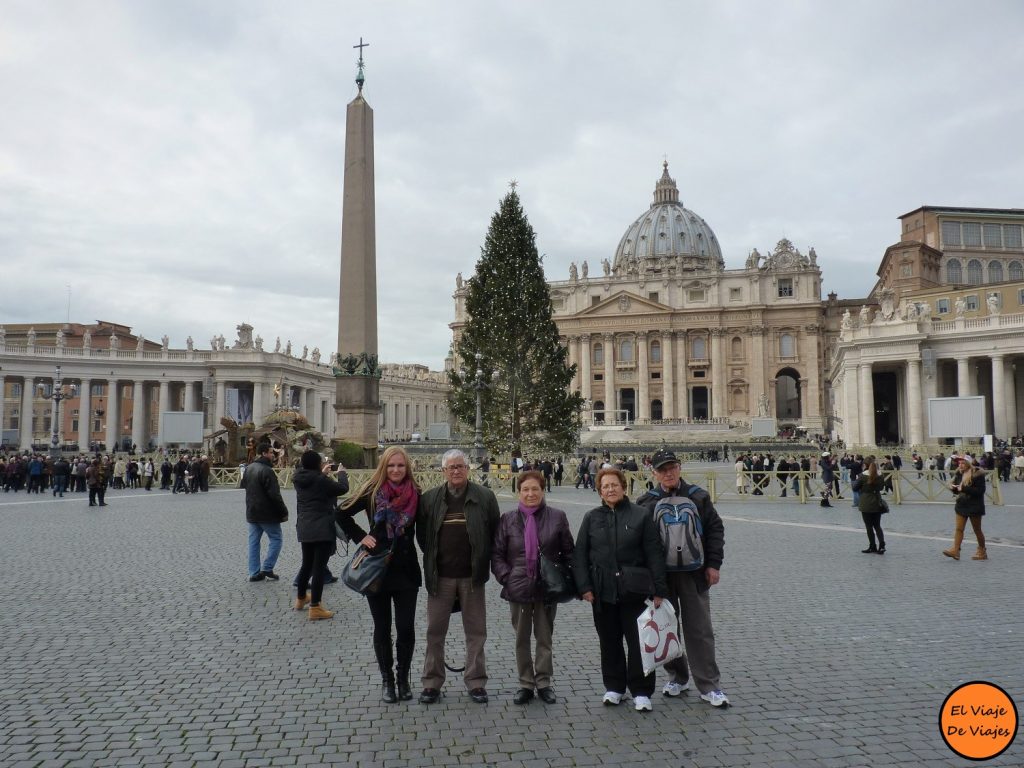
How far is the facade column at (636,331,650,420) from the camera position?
82.1 meters

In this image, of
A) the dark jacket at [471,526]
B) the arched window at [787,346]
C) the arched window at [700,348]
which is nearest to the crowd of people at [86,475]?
the dark jacket at [471,526]

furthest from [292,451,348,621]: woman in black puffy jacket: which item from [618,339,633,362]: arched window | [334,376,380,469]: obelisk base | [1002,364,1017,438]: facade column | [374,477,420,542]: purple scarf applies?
[618,339,633,362]: arched window

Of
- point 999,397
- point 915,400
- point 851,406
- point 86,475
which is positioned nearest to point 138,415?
point 86,475

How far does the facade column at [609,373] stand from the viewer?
8344 centimetres

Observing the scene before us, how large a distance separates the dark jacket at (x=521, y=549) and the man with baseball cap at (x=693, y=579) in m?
0.64

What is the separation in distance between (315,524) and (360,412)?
15.9m

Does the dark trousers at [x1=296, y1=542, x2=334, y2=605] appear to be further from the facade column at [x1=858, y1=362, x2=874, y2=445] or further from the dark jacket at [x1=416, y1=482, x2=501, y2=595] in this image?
the facade column at [x1=858, y1=362, x2=874, y2=445]

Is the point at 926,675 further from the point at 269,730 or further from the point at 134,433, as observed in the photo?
the point at 134,433

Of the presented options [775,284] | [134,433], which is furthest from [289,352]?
[775,284]

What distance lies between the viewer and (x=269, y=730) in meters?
4.26

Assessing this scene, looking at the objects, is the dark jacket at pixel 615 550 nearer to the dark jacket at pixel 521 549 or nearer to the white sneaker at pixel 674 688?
the dark jacket at pixel 521 549

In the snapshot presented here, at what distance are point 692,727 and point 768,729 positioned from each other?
43 centimetres

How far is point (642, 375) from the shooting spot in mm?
82375

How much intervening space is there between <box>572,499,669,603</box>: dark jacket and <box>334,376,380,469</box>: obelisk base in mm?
17661
